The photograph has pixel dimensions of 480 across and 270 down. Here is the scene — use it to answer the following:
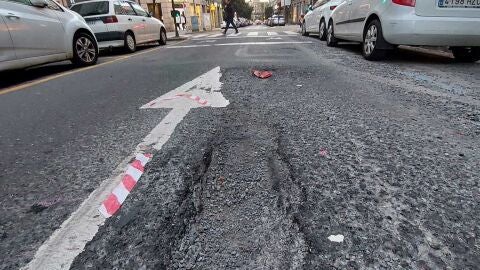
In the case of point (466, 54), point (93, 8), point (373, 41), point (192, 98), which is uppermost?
point (93, 8)

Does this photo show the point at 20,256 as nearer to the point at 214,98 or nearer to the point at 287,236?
the point at 287,236

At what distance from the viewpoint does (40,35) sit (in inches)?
220

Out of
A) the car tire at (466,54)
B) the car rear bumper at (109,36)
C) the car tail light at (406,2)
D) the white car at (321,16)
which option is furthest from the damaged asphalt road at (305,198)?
the car rear bumper at (109,36)

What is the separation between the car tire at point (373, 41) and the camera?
215 inches

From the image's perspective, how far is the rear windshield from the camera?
30.5 ft

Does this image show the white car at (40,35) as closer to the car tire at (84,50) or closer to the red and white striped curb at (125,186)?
the car tire at (84,50)

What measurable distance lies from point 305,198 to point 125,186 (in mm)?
916

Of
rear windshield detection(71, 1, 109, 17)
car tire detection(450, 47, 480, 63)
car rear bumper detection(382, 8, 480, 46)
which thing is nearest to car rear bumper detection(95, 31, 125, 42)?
rear windshield detection(71, 1, 109, 17)

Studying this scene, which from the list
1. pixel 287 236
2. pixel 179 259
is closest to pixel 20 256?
pixel 179 259

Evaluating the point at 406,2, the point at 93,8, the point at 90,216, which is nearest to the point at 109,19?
the point at 93,8

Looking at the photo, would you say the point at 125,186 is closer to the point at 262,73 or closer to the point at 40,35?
the point at 262,73

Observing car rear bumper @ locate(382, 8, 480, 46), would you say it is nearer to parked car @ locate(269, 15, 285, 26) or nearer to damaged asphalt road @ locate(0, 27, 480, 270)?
damaged asphalt road @ locate(0, 27, 480, 270)

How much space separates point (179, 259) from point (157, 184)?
0.60m

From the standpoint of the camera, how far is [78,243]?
1.26 meters
